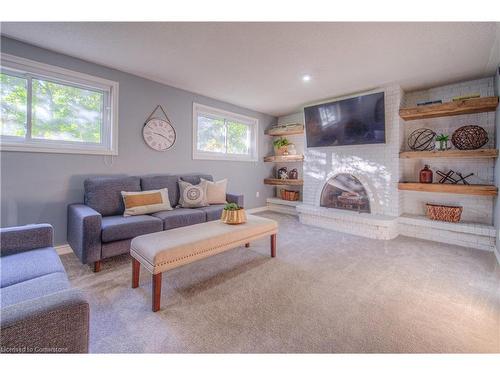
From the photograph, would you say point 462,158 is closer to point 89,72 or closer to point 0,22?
point 89,72

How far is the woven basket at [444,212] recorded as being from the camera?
305cm

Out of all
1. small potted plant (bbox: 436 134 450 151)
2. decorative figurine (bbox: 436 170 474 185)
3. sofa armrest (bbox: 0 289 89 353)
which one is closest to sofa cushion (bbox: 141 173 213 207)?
sofa armrest (bbox: 0 289 89 353)

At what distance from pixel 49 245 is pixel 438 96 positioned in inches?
196

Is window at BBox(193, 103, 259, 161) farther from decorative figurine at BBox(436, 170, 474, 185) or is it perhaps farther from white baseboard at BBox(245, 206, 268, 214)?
decorative figurine at BBox(436, 170, 474, 185)

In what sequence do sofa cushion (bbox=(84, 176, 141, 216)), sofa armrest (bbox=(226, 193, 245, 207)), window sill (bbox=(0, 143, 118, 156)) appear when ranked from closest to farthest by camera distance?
window sill (bbox=(0, 143, 118, 156))
sofa cushion (bbox=(84, 176, 141, 216))
sofa armrest (bbox=(226, 193, 245, 207))

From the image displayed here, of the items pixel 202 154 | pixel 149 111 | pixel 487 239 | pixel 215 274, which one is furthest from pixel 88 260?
pixel 487 239

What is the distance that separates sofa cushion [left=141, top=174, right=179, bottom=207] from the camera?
3049 mm

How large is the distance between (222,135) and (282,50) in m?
2.26

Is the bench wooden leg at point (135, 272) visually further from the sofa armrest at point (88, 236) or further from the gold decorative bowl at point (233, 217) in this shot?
the gold decorative bowl at point (233, 217)

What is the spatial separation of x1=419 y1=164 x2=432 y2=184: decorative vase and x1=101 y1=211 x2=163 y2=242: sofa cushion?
3.74m

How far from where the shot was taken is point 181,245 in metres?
1.70

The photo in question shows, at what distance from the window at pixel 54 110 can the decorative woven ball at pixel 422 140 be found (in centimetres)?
443

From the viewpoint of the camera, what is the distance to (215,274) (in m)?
2.09

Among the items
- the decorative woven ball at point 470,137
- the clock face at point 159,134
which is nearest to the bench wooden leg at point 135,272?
the clock face at point 159,134
